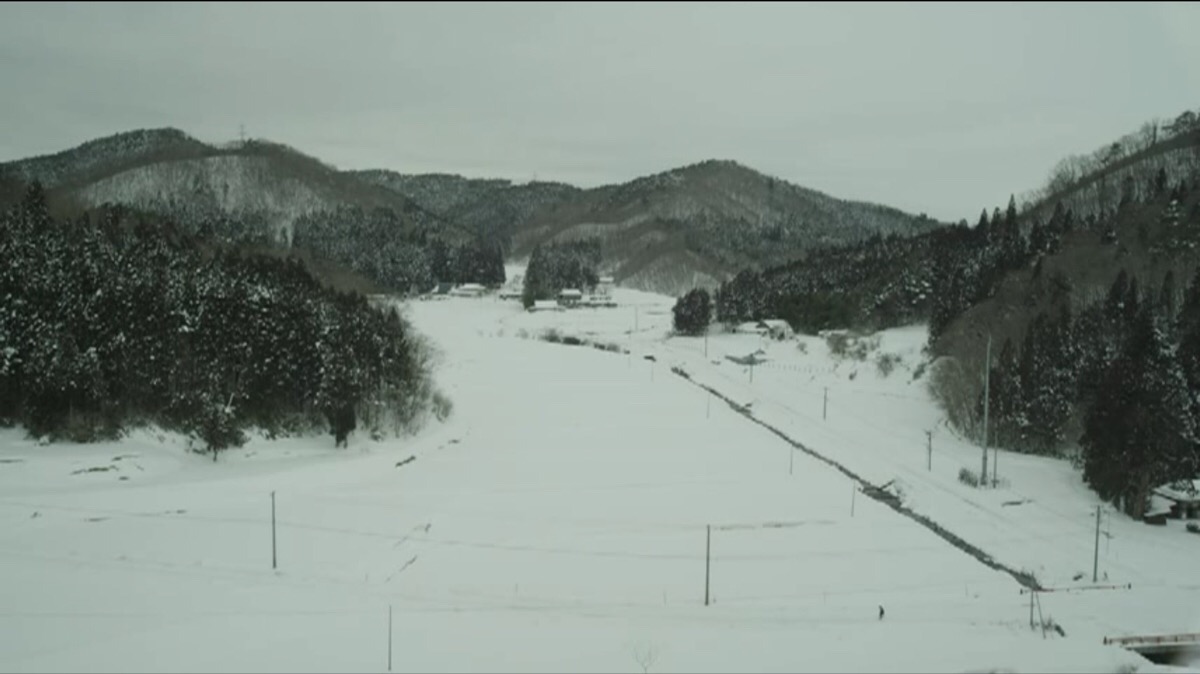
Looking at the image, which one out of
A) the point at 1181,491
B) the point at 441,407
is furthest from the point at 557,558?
the point at 441,407

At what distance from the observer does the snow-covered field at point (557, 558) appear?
1772 centimetres

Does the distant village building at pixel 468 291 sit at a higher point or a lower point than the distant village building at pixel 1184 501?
higher

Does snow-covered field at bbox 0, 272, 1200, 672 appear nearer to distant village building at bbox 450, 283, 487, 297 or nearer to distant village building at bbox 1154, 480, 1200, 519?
distant village building at bbox 1154, 480, 1200, 519

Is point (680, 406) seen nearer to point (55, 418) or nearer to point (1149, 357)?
point (1149, 357)

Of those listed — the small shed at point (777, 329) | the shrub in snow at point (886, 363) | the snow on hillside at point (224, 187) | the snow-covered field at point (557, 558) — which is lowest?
the snow-covered field at point (557, 558)

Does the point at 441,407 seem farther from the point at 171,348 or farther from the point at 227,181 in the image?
the point at 227,181

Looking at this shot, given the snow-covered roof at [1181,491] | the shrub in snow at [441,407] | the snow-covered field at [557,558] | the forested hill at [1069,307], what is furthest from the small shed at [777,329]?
the snow-covered roof at [1181,491]

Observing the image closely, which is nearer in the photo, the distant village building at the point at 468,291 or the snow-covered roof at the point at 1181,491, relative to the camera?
the snow-covered roof at the point at 1181,491

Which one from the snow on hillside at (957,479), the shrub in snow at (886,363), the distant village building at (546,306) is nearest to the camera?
the snow on hillside at (957,479)

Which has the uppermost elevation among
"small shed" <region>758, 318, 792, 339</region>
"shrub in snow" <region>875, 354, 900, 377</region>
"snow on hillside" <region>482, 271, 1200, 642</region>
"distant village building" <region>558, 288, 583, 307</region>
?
"distant village building" <region>558, 288, 583, 307</region>

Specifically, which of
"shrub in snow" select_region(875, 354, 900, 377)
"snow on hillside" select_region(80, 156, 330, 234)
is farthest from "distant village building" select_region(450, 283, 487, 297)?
"shrub in snow" select_region(875, 354, 900, 377)

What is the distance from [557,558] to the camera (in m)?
24.3

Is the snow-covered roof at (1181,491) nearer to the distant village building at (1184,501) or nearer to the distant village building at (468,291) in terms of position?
the distant village building at (1184,501)

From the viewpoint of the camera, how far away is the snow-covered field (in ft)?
58.1
